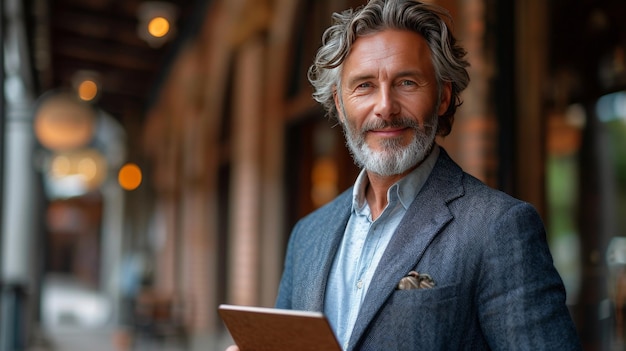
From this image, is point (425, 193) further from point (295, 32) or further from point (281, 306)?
point (295, 32)

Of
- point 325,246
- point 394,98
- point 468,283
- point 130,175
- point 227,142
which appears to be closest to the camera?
point 468,283

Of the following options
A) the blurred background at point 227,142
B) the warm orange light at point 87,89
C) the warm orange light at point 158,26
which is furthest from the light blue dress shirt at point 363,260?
the warm orange light at point 87,89

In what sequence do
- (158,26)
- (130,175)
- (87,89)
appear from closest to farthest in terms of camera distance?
(158,26)
(87,89)
(130,175)

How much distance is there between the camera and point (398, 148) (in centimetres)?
142

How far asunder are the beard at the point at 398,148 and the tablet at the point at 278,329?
34cm

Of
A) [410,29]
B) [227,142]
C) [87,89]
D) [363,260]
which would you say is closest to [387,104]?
[410,29]

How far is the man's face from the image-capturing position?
4.60 ft

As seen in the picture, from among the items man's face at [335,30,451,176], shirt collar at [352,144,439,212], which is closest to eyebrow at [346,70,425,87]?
man's face at [335,30,451,176]

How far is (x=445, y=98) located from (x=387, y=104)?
157 mm

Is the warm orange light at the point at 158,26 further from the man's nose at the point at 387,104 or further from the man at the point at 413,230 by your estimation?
the man's nose at the point at 387,104

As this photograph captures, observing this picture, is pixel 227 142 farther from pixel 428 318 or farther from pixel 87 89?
pixel 428 318

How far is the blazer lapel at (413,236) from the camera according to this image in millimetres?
1332

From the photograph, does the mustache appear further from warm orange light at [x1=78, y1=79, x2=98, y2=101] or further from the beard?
warm orange light at [x1=78, y1=79, x2=98, y2=101]

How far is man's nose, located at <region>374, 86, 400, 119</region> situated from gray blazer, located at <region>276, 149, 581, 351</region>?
17 centimetres
